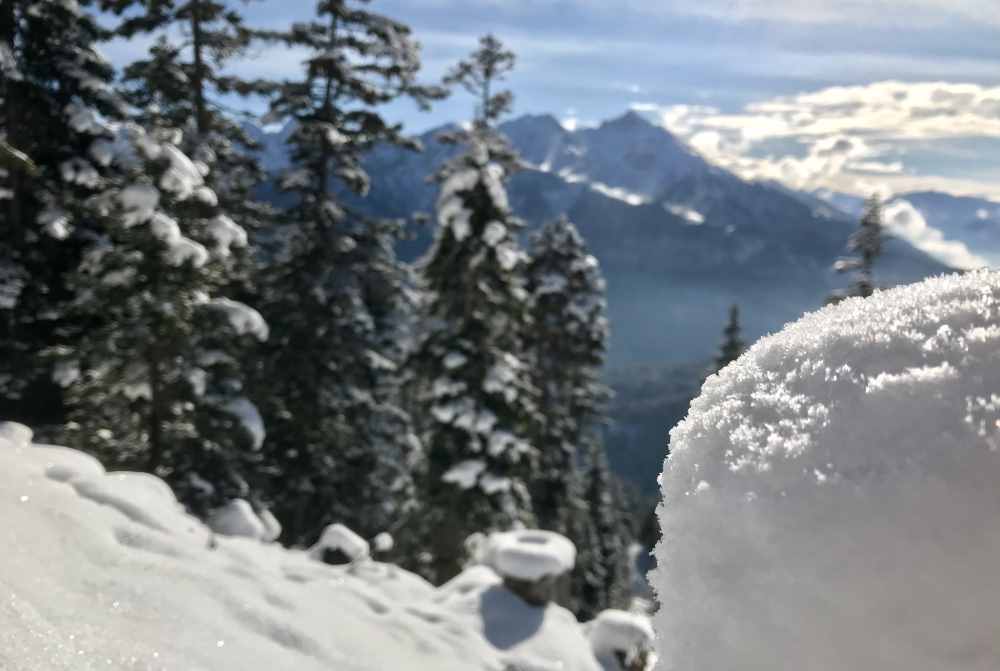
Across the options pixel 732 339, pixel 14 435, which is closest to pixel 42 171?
pixel 14 435

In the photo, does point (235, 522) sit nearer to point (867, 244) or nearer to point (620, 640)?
point (620, 640)

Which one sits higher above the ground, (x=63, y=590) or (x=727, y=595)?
(x=727, y=595)

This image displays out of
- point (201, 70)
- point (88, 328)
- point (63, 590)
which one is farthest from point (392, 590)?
point (201, 70)

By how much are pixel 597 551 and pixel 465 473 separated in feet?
74.0

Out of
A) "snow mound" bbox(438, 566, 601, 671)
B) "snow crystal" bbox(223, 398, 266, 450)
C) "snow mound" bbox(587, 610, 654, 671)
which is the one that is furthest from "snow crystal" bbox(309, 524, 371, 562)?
"snow mound" bbox(587, 610, 654, 671)

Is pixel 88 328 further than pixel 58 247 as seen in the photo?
No

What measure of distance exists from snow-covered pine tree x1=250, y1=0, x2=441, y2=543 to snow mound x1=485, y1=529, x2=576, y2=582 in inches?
336

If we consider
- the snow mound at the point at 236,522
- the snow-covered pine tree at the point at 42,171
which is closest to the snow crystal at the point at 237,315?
the snow mound at the point at 236,522

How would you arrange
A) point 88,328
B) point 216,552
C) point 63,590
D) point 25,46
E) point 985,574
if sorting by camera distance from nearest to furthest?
point 985,574, point 63,590, point 216,552, point 88,328, point 25,46

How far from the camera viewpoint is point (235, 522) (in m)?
10.2

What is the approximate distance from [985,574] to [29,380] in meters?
15.6

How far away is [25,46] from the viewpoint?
15031mm

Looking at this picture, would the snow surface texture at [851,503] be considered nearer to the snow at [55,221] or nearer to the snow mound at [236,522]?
the snow mound at [236,522]

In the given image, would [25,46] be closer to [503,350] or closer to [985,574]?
[503,350]
